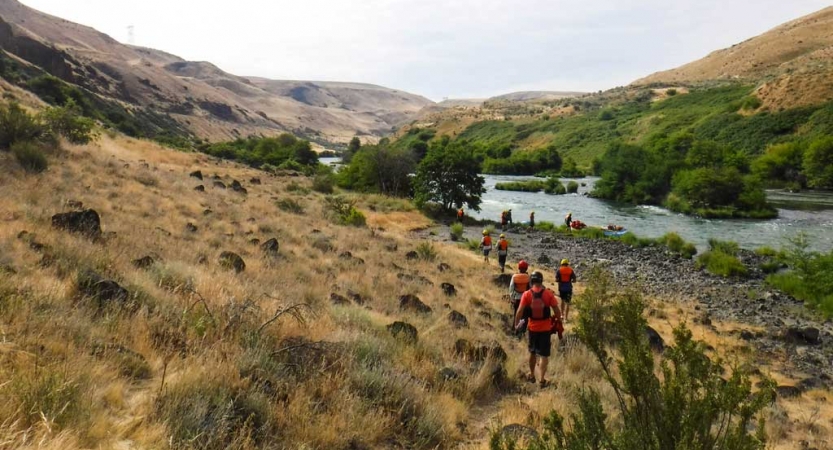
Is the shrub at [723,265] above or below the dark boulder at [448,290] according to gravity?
above

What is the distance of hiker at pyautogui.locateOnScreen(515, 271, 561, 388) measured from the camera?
721 cm

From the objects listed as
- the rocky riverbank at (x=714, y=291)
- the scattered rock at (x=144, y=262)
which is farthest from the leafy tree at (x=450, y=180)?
the scattered rock at (x=144, y=262)

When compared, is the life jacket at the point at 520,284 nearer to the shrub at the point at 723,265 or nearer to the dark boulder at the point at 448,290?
the dark boulder at the point at 448,290

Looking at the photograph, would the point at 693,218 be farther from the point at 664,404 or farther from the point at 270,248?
the point at 664,404

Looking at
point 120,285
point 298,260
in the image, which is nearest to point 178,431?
point 120,285

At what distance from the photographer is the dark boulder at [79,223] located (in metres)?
8.68

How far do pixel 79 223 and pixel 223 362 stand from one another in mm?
6706

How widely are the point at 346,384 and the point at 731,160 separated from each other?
60985 millimetres

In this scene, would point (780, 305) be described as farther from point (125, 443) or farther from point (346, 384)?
point (125, 443)

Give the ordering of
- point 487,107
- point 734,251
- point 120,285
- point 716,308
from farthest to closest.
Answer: point 487,107, point 734,251, point 716,308, point 120,285

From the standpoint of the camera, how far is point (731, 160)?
52.7 m

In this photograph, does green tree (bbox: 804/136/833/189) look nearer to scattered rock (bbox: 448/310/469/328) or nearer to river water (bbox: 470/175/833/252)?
river water (bbox: 470/175/833/252)

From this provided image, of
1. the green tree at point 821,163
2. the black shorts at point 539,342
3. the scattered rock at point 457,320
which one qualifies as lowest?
the scattered rock at point 457,320

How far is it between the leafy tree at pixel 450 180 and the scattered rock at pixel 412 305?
104 ft
